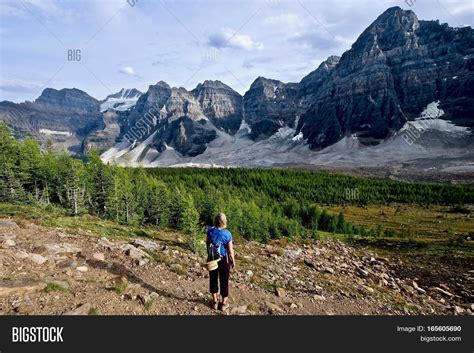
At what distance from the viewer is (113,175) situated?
149 feet

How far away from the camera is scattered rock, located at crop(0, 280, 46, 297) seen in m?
11.6

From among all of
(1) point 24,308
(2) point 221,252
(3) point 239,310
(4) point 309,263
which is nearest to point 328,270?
(4) point 309,263

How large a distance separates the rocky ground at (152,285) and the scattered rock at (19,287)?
29 mm

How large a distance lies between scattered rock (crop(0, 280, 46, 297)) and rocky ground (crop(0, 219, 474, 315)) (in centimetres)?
3

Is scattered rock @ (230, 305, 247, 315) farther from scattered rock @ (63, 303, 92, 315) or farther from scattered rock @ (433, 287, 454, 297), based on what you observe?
scattered rock @ (433, 287, 454, 297)

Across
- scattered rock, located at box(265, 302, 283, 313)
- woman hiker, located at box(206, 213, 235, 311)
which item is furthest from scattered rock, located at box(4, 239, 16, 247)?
scattered rock, located at box(265, 302, 283, 313)

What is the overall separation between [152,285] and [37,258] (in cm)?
526

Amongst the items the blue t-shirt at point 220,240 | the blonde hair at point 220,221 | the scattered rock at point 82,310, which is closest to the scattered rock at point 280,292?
the blue t-shirt at point 220,240

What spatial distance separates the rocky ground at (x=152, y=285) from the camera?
39.4 ft

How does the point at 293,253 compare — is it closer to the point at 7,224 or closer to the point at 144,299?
the point at 144,299

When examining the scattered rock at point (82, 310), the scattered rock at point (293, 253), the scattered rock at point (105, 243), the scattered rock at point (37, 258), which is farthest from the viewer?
the scattered rock at point (293, 253)

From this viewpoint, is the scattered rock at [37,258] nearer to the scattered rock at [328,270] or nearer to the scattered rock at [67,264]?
the scattered rock at [67,264]
